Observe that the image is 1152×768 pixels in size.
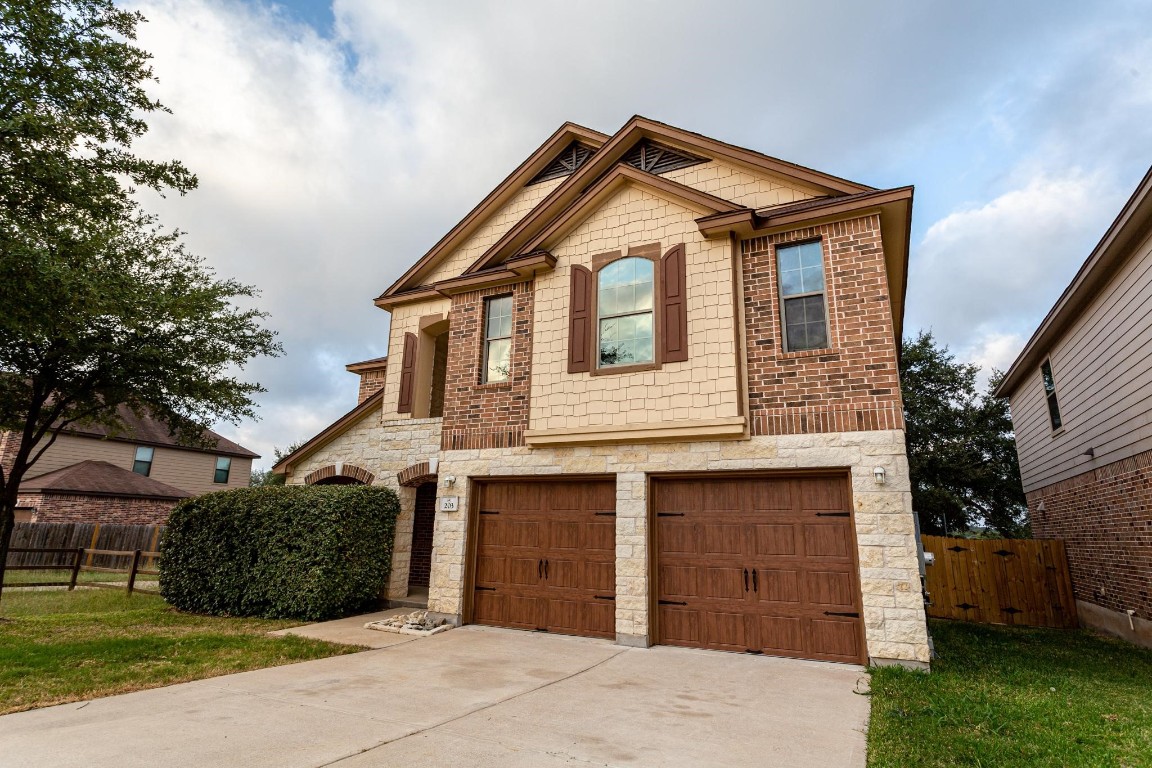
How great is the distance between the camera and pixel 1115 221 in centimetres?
855

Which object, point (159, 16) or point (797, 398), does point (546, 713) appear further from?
point (159, 16)

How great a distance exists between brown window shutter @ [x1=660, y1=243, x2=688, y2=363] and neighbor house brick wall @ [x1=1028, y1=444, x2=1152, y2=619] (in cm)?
733

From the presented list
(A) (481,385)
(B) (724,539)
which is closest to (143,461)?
(A) (481,385)

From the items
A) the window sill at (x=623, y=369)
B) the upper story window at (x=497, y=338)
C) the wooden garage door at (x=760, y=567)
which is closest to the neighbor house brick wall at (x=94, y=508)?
the upper story window at (x=497, y=338)

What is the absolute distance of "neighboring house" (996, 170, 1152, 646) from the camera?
863cm

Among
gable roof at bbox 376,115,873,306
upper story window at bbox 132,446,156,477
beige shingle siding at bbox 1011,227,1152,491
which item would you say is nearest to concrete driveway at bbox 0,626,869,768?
gable roof at bbox 376,115,873,306

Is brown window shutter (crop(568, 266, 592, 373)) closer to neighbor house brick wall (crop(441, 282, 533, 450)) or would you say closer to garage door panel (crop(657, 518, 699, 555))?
neighbor house brick wall (crop(441, 282, 533, 450))

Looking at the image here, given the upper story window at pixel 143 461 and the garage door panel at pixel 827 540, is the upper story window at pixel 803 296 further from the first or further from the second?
the upper story window at pixel 143 461

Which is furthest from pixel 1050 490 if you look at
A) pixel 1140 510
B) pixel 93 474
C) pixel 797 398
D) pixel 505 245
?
pixel 93 474

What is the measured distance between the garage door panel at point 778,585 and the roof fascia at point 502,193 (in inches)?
350

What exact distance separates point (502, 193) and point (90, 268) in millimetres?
7339

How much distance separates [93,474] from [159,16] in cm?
2203

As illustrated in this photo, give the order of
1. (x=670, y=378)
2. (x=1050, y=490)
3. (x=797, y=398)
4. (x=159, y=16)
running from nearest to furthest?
1. (x=797, y=398)
2. (x=670, y=378)
3. (x=159, y=16)
4. (x=1050, y=490)

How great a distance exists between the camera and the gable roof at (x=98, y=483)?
22.0 m
